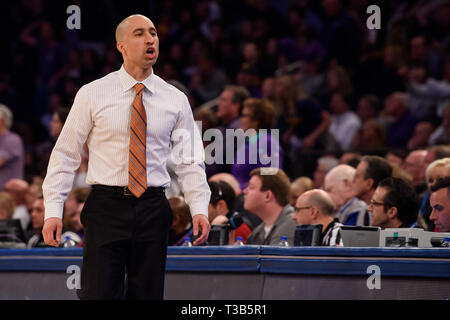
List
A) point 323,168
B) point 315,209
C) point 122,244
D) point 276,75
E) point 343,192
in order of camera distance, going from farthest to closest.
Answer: point 276,75 < point 323,168 < point 343,192 < point 315,209 < point 122,244

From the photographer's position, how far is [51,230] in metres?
3.55

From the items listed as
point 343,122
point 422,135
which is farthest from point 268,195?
point 343,122

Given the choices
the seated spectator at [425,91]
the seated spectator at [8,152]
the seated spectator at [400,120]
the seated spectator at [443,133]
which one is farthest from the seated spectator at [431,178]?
the seated spectator at [8,152]

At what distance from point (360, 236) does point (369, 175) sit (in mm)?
1295

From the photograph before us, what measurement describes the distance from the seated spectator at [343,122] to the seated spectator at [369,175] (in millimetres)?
2569

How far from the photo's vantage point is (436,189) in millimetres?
4875

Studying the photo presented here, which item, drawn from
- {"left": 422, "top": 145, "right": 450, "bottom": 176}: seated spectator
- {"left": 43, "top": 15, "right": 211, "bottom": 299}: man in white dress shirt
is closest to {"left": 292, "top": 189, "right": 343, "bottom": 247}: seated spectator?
{"left": 422, "top": 145, "right": 450, "bottom": 176}: seated spectator

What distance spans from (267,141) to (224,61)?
3.97 meters

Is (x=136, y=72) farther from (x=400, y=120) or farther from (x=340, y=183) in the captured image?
(x=400, y=120)

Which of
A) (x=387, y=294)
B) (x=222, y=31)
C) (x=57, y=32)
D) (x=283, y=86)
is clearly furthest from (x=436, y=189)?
(x=57, y=32)

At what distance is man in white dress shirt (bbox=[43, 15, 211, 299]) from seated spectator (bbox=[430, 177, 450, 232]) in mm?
1665

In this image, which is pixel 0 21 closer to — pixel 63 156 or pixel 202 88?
pixel 202 88

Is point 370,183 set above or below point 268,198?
above

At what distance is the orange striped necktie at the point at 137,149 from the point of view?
11.6ft
